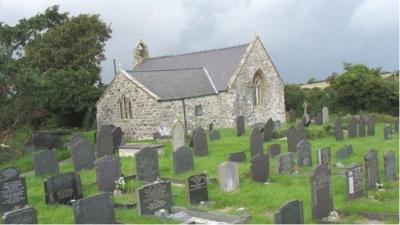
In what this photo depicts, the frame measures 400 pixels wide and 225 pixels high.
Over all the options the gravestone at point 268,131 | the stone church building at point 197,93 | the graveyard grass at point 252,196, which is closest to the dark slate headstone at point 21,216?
the graveyard grass at point 252,196

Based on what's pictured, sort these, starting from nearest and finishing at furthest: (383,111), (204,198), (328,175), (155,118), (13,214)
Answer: (13,214)
(328,175)
(204,198)
(155,118)
(383,111)

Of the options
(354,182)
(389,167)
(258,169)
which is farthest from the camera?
(258,169)

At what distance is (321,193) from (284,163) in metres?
4.63

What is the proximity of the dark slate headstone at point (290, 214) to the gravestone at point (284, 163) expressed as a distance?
5.70 m

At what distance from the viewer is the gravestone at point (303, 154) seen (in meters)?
16.9

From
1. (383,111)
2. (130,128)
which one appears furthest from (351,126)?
(383,111)

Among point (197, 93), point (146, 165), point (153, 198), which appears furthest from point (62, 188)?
point (197, 93)

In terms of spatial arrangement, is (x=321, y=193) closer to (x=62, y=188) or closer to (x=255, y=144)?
(x=62, y=188)

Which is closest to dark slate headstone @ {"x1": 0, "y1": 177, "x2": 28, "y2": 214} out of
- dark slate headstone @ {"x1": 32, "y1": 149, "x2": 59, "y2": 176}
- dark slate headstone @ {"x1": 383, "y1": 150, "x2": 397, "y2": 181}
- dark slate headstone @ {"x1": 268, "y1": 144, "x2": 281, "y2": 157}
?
dark slate headstone @ {"x1": 32, "y1": 149, "x2": 59, "y2": 176}

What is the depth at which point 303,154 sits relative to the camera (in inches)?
675

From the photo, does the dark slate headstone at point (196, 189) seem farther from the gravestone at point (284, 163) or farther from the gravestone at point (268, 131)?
the gravestone at point (268, 131)

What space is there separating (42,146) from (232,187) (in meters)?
13.0

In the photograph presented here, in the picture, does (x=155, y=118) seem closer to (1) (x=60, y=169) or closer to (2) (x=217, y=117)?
(2) (x=217, y=117)

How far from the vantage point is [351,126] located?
24.8 m
